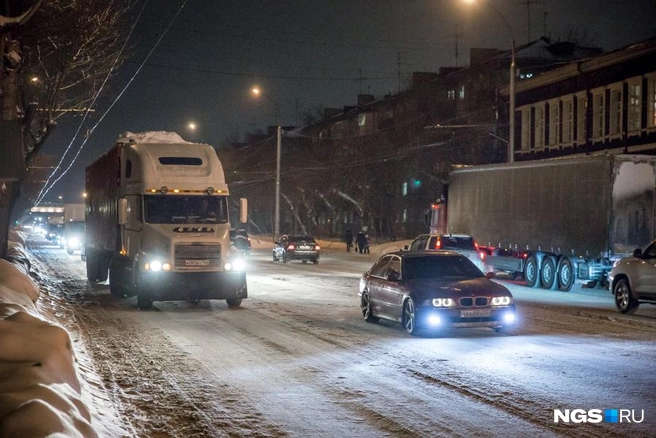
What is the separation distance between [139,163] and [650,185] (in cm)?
1429

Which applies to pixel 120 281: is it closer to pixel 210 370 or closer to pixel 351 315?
pixel 351 315

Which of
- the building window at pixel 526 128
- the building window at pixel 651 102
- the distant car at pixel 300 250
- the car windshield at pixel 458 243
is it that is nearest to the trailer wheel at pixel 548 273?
the car windshield at pixel 458 243

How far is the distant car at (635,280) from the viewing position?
20.2 m

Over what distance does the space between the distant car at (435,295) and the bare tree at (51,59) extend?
9255 mm

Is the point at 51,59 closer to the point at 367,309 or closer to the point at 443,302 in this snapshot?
the point at 367,309

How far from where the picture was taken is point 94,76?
34.0m

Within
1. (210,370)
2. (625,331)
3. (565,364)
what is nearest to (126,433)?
(210,370)

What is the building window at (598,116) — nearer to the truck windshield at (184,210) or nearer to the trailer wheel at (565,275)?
the trailer wheel at (565,275)

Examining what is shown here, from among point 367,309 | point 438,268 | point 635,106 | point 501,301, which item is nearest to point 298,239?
point 635,106

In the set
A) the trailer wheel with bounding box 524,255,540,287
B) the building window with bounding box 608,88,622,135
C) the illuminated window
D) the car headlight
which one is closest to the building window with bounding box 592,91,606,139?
the building window with bounding box 608,88,622,135

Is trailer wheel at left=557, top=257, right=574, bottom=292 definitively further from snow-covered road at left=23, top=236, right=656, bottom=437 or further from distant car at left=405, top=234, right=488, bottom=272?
snow-covered road at left=23, top=236, right=656, bottom=437

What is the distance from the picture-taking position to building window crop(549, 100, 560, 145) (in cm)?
5238

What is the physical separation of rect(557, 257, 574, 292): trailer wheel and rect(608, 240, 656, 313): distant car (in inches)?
274

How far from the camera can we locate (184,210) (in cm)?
2183
